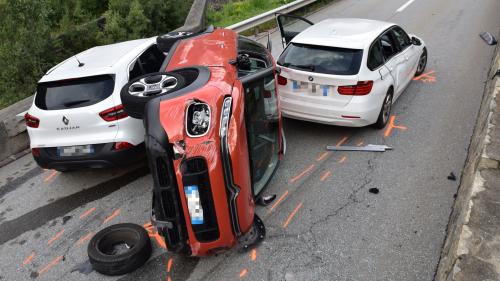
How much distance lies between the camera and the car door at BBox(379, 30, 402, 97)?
7.14 meters

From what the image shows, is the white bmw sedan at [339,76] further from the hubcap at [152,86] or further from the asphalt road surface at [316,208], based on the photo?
the hubcap at [152,86]

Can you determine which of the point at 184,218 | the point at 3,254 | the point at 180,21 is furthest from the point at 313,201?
the point at 180,21

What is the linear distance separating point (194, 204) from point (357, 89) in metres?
3.49

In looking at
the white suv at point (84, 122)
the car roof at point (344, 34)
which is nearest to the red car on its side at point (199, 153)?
the white suv at point (84, 122)

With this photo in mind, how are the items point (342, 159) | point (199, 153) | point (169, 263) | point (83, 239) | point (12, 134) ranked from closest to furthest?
point (199, 153)
point (169, 263)
point (83, 239)
point (342, 159)
point (12, 134)

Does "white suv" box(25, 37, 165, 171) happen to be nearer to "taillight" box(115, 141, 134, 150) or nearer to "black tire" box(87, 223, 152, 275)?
"taillight" box(115, 141, 134, 150)

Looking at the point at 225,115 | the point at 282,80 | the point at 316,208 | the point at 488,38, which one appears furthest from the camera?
the point at 488,38

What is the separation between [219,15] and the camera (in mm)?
16484

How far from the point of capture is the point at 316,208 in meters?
5.26

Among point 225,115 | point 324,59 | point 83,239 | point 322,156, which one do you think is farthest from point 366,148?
point 83,239

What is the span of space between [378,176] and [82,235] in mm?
3939

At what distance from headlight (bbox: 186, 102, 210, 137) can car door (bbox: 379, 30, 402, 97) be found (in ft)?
13.6

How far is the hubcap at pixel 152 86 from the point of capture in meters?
4.25

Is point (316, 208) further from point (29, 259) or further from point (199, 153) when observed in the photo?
point (29, 259)
